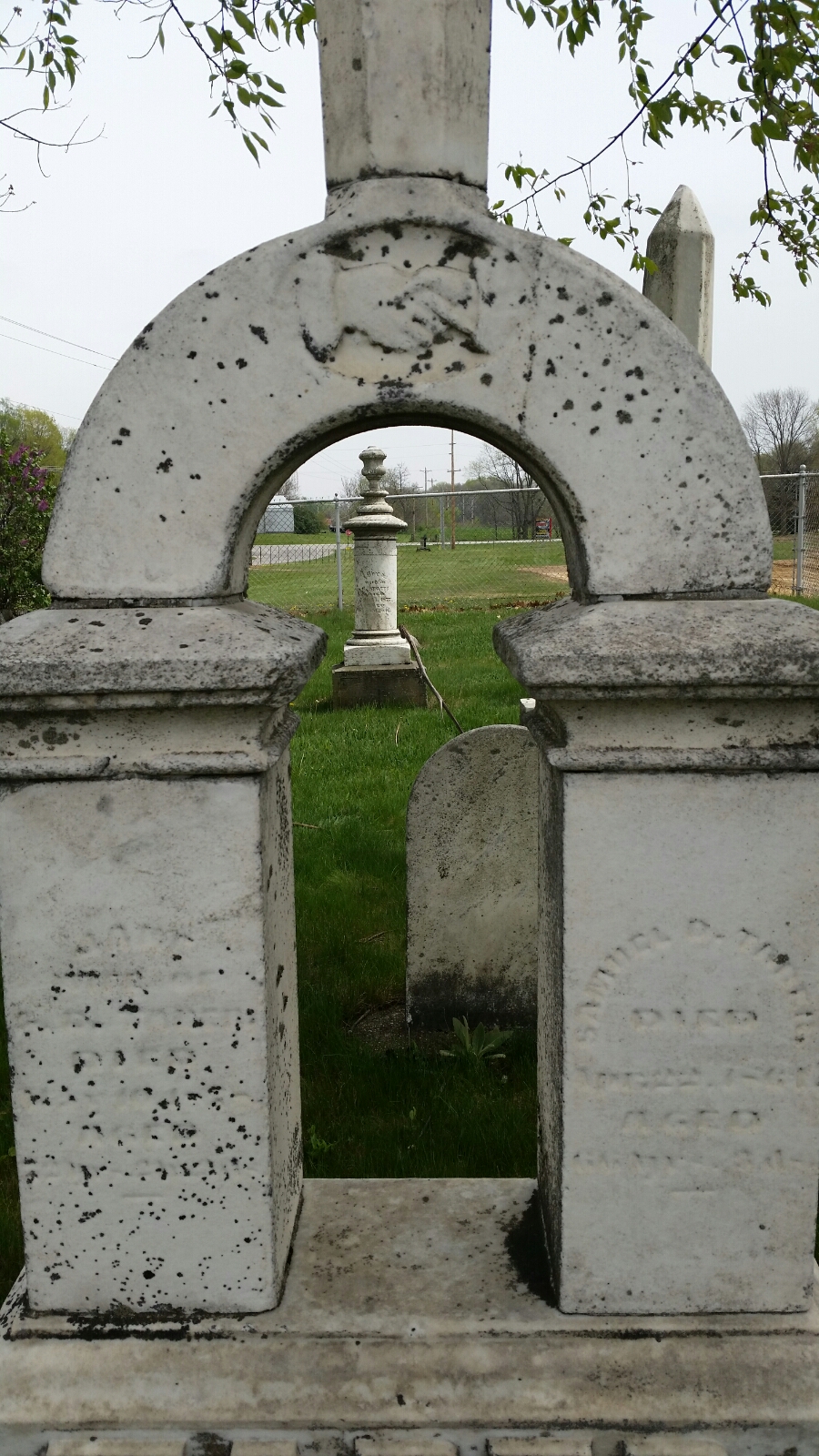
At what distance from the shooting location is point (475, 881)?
3.58 meters

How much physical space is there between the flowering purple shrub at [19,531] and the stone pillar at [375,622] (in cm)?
306

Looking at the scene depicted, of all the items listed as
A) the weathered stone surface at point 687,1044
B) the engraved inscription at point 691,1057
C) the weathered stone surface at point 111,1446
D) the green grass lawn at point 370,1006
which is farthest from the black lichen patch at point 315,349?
the green grass lawn at point 370,1006

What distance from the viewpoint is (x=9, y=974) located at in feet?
5.50

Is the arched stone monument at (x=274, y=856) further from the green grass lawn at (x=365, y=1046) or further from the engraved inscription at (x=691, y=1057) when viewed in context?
the green grass lawn at (x=365, y=1046)

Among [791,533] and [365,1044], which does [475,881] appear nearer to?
[365,1044]

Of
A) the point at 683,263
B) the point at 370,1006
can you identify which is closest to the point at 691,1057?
the point at 370,1006

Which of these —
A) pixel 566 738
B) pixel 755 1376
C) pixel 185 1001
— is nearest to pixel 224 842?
pixel 185 1001

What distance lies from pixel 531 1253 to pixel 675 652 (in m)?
1.29

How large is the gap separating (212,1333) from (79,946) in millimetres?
745

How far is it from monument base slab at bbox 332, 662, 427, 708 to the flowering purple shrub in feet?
9.98

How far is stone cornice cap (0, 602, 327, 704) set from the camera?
5.00ft

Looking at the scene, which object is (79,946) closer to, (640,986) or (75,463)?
(75,463)

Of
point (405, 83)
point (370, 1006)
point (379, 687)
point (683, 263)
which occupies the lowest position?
point (370, 1006)

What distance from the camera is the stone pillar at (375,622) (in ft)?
30.2
